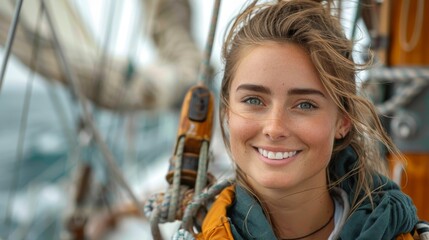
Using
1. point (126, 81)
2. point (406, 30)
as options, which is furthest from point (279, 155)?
point (126, 81)

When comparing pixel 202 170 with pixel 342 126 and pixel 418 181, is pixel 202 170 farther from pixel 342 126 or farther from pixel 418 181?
pixel 418 181

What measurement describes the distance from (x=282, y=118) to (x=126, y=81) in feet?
10.5

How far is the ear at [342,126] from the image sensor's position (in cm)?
139

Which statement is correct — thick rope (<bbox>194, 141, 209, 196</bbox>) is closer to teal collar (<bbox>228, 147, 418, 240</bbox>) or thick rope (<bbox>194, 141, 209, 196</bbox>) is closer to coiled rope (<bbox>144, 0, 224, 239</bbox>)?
coiled rope (<bbox>144, 0, 224, 239</bbox>)

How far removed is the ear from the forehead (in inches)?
3.6

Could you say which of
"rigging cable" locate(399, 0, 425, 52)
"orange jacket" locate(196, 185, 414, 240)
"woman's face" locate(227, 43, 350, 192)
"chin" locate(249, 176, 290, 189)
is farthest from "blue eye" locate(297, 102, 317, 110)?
"rigging cable" locate(399, 0, 425, 52)

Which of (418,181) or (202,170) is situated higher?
(202,170)

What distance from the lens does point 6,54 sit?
5.64 feet

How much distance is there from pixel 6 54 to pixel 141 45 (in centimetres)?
327

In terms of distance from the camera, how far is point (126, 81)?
14.5ft

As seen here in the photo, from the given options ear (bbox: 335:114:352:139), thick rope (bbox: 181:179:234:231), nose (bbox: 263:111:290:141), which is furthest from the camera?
thick rope (bbox: 181:179:234:231)

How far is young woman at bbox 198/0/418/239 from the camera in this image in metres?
1.31

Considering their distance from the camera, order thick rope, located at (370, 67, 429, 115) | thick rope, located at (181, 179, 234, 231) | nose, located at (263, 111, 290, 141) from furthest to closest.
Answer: thick rope, located at (370, 67, 429, 115), thick rope, located at (181, 179, 234, 231), nose, located at (263, 111, 290, 141)

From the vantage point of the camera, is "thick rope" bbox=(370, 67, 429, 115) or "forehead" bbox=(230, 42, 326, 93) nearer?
"forehead" bbox=(230, 42, 326, 93)
